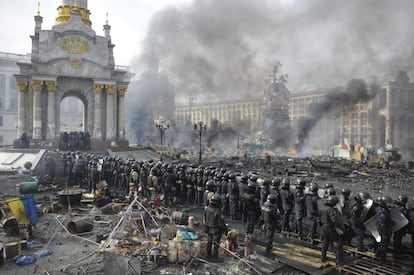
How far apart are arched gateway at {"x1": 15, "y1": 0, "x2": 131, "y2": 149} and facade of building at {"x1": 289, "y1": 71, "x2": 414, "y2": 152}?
31923 mm

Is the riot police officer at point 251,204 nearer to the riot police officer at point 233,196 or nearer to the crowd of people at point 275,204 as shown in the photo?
the crowd of people at point 275,204

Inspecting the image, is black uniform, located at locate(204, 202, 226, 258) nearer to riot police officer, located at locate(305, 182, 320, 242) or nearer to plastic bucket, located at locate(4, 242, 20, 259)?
riot police officer, located at locate(305, 182, 320, 242)

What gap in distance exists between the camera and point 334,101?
174 ft

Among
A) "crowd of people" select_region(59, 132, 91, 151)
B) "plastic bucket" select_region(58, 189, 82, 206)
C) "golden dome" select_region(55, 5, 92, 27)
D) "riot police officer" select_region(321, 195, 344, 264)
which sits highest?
"golden dome" select_region(55, 5, 92, 27)

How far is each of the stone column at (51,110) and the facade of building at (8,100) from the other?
32.5 m

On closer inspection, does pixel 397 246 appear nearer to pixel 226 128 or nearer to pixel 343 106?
pixel 343 106

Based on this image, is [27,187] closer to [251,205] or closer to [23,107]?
[251,205]

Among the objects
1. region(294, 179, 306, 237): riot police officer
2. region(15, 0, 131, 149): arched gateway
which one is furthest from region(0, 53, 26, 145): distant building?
region(294, 179, 306, 237): riot police officer

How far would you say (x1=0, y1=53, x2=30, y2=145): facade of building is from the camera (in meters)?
58.0

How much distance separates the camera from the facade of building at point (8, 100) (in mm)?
58000

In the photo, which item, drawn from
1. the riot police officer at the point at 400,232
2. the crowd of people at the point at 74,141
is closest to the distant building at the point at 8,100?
the crowd of people at the point at 74,141

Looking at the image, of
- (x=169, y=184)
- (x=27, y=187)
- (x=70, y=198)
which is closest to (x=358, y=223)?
(x=169, y=184)

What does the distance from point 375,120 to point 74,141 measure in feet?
146

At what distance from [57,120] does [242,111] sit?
52.8 metres
